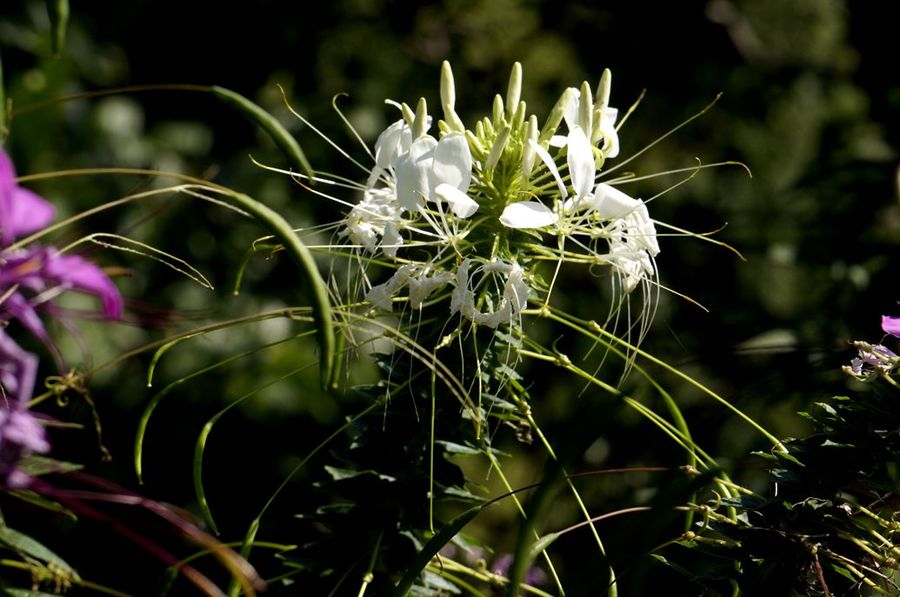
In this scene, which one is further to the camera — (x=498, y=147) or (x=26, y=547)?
(x=498, y=147)

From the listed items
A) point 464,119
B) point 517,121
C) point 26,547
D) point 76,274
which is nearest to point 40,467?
point 26,547

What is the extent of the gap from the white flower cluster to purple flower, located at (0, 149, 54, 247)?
0.78 feet

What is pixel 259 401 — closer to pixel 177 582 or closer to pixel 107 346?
pixel 107 346

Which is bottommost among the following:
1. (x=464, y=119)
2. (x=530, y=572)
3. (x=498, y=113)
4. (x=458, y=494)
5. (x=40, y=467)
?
(x=530, y=572)

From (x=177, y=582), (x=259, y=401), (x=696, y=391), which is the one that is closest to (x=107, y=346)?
(x=259, y=401)

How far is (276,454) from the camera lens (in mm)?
1739

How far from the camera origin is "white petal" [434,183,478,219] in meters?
0.58

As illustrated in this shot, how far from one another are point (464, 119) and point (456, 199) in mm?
1508

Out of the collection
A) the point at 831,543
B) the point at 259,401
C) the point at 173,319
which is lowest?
the point at 259,401

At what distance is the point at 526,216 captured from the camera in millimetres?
597

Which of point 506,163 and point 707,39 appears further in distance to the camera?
point 707,39

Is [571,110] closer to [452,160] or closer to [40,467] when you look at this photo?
[452,160]

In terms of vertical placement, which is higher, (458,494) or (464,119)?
(458,494)

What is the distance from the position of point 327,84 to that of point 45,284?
5.28ft
